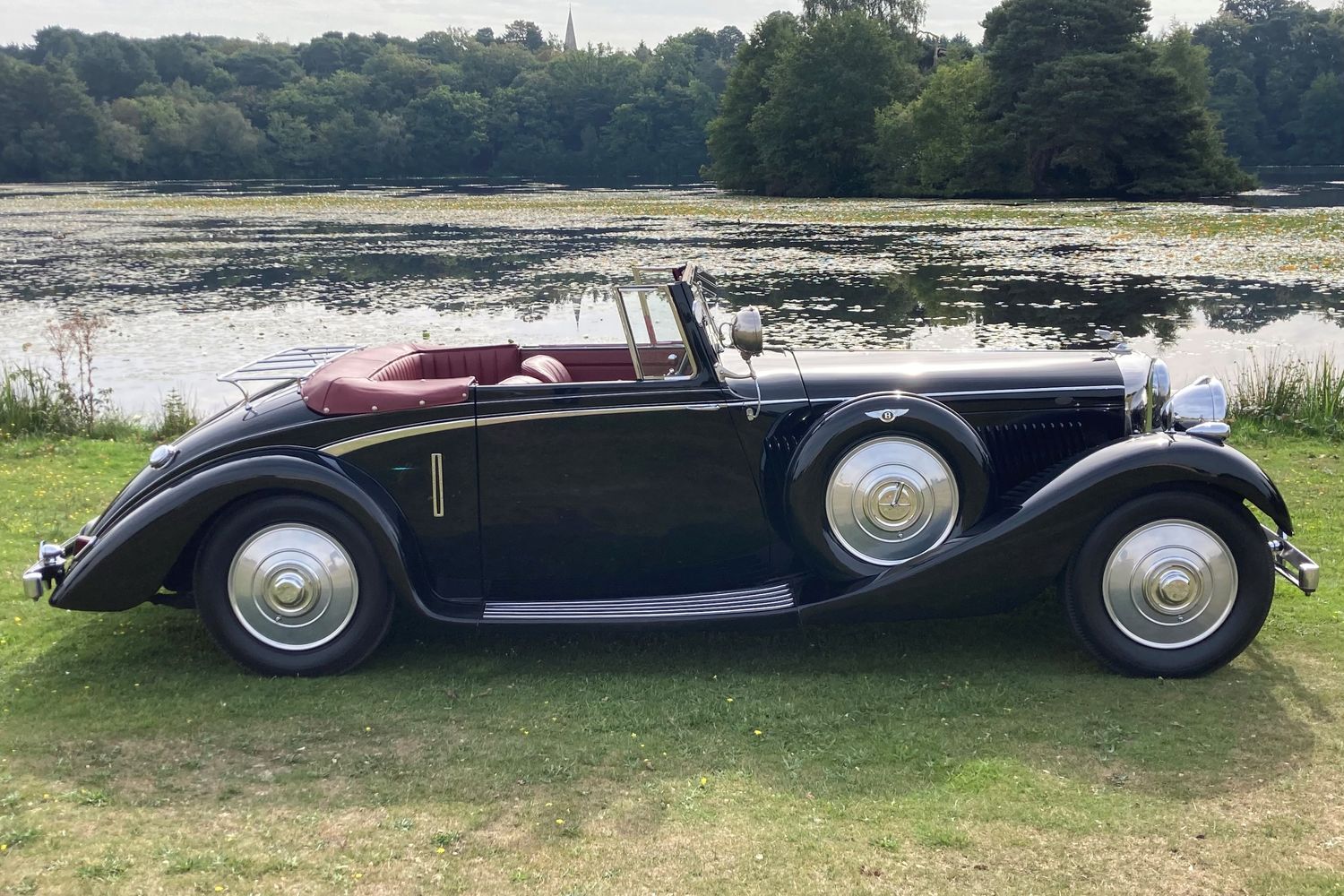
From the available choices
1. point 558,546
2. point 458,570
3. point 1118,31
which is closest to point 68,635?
point 458,570

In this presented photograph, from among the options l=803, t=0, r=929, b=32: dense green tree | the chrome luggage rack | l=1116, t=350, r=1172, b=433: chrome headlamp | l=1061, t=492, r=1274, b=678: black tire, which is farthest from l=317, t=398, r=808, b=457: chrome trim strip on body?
l=803, t=0, r=929, b=32: dense green tree

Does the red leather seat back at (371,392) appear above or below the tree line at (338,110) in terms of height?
below

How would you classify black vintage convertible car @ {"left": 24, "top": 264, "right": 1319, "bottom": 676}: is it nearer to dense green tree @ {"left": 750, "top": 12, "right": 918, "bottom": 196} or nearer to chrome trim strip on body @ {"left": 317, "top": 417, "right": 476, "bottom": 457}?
chrome trim strip on body @ {"left": 317, "top": 417, "right": 476, "bottom": 457}

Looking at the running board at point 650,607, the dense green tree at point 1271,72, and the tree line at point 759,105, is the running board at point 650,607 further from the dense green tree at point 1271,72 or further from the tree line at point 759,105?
the dense green tree at point 1271,72

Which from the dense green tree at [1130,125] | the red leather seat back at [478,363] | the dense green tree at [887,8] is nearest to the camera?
the red leather seat back at [478,363]

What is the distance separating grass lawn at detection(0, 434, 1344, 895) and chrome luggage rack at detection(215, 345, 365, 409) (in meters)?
1.22

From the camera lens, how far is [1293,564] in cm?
443

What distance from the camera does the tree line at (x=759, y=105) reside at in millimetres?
51594

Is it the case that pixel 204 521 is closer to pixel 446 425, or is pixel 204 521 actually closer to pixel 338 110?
pixel 446 425

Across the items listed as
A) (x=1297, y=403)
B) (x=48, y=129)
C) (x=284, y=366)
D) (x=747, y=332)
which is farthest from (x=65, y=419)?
(x=48, y=129)

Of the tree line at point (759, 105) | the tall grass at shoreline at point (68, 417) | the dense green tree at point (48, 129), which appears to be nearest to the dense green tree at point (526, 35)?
the tree line at point (759, 105)

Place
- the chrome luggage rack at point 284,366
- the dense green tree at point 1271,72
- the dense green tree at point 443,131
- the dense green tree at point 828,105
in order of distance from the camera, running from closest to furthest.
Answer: the chrome luggage rack at point 284,366 < the dense green tree at point 828,105 < the dense green tree at point 1271,72 < the dense green tree at point 443,131

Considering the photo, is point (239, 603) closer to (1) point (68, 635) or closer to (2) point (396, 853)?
(1) point (68, 635)

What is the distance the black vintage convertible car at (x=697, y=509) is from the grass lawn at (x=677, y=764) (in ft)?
0.95
